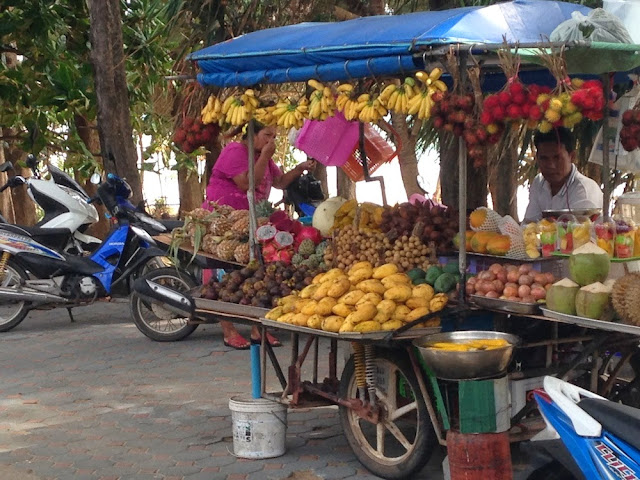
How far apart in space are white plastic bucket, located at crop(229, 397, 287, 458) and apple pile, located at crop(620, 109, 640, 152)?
2.43 meters

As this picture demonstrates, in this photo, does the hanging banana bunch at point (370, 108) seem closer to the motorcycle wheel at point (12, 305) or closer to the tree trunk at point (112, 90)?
the motorcycle wheel at point (12, 305)

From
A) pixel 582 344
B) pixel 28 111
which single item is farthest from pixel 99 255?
pixel 582 344

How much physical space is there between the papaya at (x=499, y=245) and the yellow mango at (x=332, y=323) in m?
0.95

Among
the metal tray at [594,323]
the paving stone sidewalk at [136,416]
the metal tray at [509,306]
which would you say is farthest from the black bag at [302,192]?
the metal tray at [594,323]

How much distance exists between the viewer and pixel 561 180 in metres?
6.80

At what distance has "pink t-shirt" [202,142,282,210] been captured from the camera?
7.81 metres

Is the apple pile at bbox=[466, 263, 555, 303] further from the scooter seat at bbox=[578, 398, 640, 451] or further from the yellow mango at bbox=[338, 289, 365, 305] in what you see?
the scooter seat at bbox=[578, 398, 640, 451]

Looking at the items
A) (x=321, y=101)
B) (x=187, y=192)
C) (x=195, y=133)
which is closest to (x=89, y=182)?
(x=187, y=192)

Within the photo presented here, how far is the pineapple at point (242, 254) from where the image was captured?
661 centimetres

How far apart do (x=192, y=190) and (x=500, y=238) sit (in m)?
13.8

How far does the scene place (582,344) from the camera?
5.17 meters

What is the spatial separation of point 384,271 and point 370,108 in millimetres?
944

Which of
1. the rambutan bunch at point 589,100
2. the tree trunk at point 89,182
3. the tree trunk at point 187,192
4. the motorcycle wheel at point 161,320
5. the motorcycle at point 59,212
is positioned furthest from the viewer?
the tree trunk at point 187,192

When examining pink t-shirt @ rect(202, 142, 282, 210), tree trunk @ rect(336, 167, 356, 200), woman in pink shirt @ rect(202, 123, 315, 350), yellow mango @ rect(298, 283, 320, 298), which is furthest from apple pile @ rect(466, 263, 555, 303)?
tree trunk @ rect(336, 167, 356, 200)
